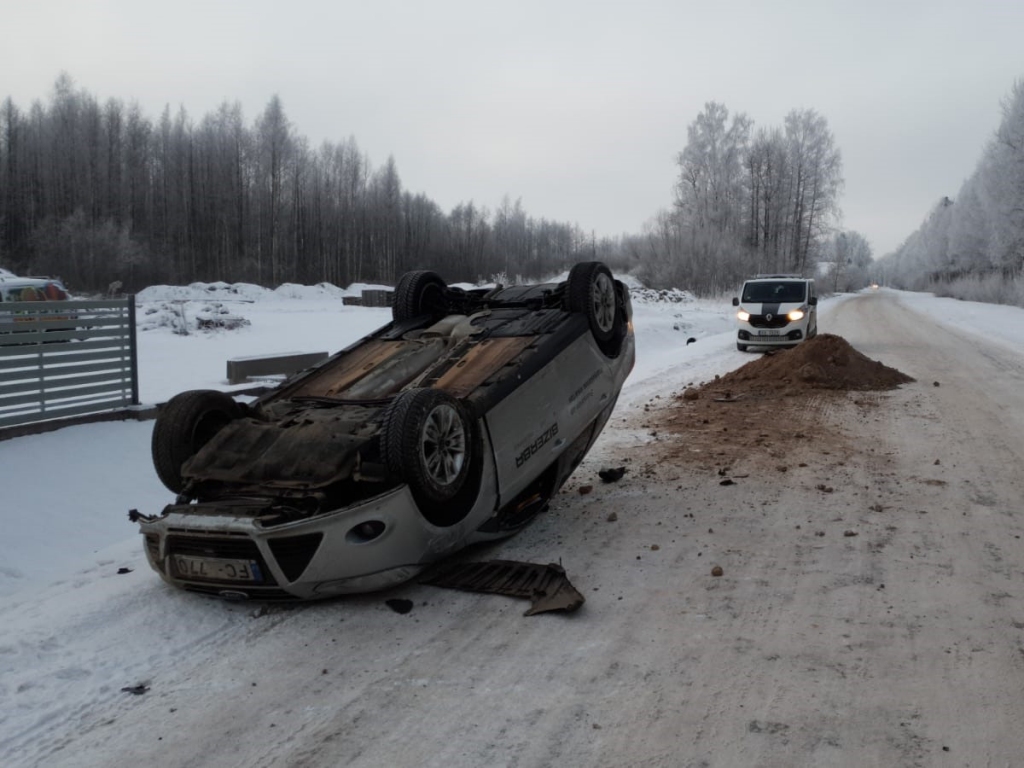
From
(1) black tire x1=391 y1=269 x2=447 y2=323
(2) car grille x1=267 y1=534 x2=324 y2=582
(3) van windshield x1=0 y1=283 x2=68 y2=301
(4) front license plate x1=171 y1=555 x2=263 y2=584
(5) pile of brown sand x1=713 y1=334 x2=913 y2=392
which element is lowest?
(4) front license plate x1=171 y1=555 x2=263 y2=584

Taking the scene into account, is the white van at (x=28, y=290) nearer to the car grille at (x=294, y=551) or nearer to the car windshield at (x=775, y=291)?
the car grille at (x=294, y=551)

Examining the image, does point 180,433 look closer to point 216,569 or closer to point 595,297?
point 216,569

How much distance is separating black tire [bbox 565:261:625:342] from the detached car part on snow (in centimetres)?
2

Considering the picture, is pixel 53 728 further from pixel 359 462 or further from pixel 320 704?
pixel 359 462

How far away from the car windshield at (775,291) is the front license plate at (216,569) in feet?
54.8

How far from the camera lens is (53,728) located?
10.2 feet

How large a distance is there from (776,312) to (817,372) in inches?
228

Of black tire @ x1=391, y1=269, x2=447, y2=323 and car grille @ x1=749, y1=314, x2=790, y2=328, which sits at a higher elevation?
black tire @ x1=391, y1=269, x2=447, y2=323

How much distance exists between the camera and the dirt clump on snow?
25.7 feet

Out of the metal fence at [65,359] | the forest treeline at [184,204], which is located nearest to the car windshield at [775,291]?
the metal fence at [65,359]

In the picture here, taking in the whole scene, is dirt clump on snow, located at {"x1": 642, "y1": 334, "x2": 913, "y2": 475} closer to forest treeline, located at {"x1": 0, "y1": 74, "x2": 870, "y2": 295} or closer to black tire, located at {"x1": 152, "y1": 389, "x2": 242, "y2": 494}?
black tire, located at {"x1": 152, "y1": 389, "x2": 242, "y2": 494}

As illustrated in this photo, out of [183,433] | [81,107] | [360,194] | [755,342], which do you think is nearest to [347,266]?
[360,194]

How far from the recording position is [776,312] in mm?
18047

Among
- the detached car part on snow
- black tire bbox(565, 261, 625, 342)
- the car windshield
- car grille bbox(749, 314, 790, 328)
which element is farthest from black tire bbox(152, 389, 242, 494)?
the car windshield
